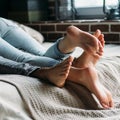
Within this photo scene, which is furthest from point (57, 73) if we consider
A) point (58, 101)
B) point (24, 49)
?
point (24, 49)

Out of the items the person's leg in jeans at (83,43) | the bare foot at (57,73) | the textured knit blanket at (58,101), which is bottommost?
the textured knit blanket at (58,101)

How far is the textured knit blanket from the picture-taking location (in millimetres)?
1000

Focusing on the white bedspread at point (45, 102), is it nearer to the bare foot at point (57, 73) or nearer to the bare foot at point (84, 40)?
the bare foot at point (57, 73)

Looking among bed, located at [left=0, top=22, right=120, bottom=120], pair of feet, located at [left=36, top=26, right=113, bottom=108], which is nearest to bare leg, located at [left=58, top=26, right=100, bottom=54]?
pair of feet, located at [left=36, top=26, right=113, bottom=108]

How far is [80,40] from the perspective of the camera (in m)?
1.09

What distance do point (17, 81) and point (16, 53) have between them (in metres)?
0.24

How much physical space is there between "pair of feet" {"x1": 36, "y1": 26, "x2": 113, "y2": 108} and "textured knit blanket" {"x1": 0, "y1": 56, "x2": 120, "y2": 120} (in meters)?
0.03

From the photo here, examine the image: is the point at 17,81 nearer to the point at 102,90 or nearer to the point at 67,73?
the point at 67,73

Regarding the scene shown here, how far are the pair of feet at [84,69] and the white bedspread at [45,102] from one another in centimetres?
3

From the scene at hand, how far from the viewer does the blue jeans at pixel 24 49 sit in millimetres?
1213

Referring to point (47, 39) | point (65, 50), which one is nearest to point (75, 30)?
point (65, 50)

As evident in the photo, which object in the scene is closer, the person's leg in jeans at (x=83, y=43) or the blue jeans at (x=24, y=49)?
the person's leg in jeans at (x=83, y=43)

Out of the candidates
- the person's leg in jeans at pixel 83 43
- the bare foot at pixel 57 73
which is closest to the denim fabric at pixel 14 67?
the bare foot at pixel 57 73

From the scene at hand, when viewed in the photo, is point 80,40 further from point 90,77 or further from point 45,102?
point 45,102
